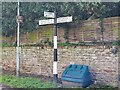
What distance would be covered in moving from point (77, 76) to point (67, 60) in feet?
3.72

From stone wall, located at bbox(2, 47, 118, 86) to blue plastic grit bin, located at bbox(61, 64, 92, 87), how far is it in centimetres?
31

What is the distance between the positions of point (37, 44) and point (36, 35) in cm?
37

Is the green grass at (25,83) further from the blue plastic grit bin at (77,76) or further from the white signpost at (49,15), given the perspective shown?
the white signpost at (49,15)

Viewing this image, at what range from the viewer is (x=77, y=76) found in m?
7.01

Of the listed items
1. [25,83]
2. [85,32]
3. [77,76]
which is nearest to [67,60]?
[85,32]

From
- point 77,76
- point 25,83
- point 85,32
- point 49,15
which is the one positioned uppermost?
point 49,15

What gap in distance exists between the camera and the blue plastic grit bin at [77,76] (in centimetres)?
695

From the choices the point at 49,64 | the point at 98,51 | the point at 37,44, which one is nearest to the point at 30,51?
the point at 37,44

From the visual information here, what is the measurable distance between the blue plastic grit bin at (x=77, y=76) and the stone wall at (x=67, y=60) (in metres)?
0.31

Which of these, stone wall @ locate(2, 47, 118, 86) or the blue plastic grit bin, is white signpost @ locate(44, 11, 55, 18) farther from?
the blue plastic grit bin

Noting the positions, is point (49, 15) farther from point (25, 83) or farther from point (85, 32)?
point (25, 83)

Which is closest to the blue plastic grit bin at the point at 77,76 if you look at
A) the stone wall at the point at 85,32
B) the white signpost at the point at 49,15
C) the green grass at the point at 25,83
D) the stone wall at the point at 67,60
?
the stone wall at the point at 67,60

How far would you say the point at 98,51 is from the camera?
23.8 feet

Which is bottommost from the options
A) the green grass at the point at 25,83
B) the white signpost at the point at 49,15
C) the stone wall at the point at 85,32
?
the green grass at the point at 25,83
